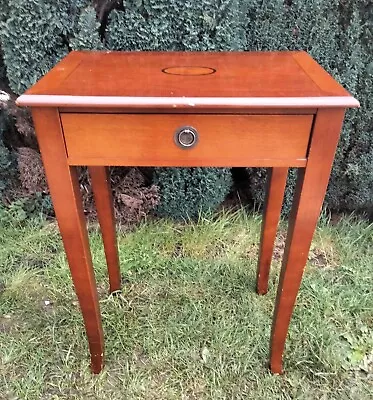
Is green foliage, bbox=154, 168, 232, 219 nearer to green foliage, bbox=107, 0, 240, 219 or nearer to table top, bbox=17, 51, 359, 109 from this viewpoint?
green foliage, bbox=107, 0, 240, 219

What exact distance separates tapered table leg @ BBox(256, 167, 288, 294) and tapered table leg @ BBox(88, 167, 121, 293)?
448 millimetres

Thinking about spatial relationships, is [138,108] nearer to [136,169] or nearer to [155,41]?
[155,41]

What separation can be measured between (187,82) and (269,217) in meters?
0.58

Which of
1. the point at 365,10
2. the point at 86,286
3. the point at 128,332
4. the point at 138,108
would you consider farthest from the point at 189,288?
the point at 365,10

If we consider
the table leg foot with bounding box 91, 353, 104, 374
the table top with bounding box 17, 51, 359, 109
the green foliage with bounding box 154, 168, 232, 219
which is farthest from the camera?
the green foliage with bounding box 154, 168, 232, 219

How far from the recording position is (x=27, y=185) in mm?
1702

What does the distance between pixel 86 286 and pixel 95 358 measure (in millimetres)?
264

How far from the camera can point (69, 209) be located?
95 cm

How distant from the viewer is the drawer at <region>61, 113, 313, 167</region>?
2.74 feet

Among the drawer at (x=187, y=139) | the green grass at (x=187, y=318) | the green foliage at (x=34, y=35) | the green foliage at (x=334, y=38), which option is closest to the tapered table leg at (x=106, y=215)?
the green grass at (x=187, y=318)

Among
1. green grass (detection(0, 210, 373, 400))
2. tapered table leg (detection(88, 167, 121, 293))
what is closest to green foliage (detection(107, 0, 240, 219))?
tapered table leg (detection(88, 167, 121, 293))

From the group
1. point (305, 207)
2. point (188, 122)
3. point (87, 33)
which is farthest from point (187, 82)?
point (87, 33)

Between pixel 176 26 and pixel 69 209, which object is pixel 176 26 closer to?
pixel 176 26

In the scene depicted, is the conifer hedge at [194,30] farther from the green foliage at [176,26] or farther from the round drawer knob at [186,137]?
the round drawer knob at [186,137]
